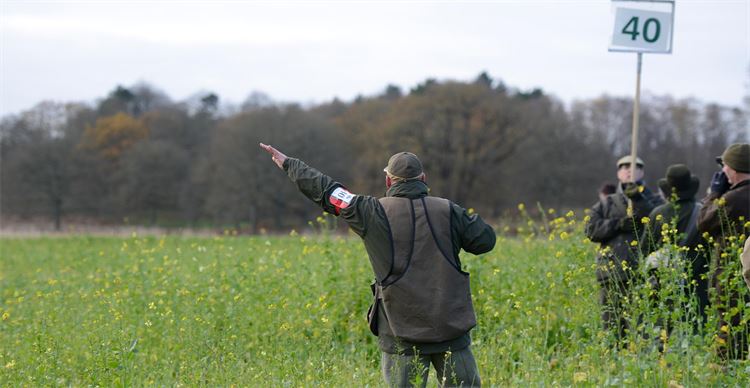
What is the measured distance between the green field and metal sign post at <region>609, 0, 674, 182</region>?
1695 millimetres

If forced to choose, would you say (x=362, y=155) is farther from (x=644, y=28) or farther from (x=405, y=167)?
(x=405, y=167)

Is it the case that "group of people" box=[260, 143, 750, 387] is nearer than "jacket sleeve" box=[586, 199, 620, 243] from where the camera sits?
Yes

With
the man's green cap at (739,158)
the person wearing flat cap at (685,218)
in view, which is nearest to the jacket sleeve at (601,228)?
the person wearing flat cap at (685,218)

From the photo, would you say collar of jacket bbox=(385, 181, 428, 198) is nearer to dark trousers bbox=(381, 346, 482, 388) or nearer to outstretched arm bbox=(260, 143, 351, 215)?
outstretched arm bbox=(260, 143, 351, 215)

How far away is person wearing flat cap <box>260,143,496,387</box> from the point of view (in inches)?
192

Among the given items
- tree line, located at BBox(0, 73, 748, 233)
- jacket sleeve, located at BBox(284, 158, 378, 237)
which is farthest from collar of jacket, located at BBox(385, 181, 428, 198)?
tree line, located at BBox(0, 73, 748, 233)

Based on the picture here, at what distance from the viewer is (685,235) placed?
6.18m

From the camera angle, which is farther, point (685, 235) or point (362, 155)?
point (362, 155)

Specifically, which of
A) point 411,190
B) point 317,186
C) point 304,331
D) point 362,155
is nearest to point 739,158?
point 411,190

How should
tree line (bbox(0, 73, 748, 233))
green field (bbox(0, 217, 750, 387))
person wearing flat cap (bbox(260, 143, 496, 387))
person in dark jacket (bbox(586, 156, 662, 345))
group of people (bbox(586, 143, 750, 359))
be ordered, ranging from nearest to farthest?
person wearing flat cap (bbox(260, 143, 496, 387))
green field (bbox(0, 217, 750, 387))
group of people (bbox(586, 143, 750, 359))
person in dark jacket (bbox(586, 156, 662, 345))
tree line (bbox(0, 73, 748, 233))

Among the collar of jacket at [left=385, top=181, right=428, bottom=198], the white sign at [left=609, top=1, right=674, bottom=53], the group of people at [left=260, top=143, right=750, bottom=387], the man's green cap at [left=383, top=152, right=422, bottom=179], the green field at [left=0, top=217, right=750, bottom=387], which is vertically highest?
the white sign at [left=609, top=1, right=674, bottom=53]

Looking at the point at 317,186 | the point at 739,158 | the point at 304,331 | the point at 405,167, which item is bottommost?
the point at 304,331

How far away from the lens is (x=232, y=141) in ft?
158

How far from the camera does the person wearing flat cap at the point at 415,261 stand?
489 cm
